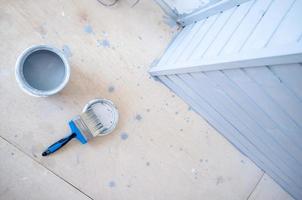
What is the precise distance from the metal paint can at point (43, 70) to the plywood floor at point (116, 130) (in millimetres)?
68

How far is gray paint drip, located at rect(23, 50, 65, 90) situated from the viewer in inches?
41.2

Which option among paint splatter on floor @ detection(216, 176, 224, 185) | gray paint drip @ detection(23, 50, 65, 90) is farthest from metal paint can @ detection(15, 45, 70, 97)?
paint splatter on floor @ detection(216, 176, 224, 185)

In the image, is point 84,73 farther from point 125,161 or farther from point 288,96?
point 288,96

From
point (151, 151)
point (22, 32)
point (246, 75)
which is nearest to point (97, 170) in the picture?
point (151, 151)

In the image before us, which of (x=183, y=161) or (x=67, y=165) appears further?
(x=183, y=161)

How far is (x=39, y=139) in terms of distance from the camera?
1102 millimetres

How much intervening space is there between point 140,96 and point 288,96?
0.64 m

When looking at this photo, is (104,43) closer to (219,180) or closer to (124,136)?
(124,136)

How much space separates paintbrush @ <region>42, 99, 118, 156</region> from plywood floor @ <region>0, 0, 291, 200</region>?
4cm

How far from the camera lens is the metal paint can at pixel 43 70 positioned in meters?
1.00

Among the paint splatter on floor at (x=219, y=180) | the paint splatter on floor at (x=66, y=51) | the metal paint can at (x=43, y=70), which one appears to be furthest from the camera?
the paint splatter on floor at (x=219, y=180)

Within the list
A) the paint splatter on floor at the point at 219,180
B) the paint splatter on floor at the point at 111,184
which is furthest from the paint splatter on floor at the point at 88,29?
the paint splatter on floor at the point at 219,180

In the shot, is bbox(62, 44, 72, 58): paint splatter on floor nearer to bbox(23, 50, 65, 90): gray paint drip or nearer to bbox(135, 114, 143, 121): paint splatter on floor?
bbox(23, 50, 65, 90): gray paint drip

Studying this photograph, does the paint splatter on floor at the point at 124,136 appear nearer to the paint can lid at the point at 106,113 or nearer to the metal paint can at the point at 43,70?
the paint can lid at the point at 106,113
